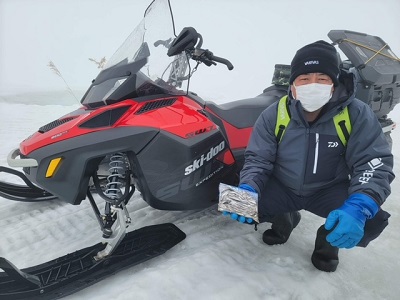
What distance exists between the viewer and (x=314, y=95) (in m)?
1.83

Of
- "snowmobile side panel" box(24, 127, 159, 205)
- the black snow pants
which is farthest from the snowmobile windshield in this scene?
the black snow pants

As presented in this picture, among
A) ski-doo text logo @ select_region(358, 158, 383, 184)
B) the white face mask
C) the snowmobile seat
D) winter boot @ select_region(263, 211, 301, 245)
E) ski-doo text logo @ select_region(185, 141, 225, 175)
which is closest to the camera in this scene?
ski-doo text logo @ select_region(358, 158, 383, 184)

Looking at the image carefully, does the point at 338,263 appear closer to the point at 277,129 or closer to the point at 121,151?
the point at 277,129

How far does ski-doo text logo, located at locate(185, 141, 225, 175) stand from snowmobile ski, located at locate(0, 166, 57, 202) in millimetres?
1421

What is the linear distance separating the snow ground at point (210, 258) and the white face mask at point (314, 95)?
0.98m

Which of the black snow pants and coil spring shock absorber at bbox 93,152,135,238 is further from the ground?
coil spring shock absorber at bbox 93,152,135,238

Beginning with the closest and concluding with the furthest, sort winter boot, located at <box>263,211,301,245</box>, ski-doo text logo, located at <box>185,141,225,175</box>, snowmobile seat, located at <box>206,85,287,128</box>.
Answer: ski-doo text logo, located at <box>185,141,225,175</box>
winter boot, located at <box>263,211,301,245</box>
snowmobile seat, located at <box>206,85,287,128</box>

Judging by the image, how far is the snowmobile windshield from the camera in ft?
6.46

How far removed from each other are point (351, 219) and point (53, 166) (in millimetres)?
1541

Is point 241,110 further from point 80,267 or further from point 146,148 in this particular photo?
point 80,267

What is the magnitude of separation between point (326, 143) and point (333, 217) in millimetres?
505

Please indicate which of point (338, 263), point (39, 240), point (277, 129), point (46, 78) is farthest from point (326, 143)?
point (46, 78)

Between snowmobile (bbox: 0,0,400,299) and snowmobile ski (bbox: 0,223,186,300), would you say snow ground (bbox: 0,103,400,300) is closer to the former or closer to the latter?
snowmobile ski (bbox: 0,223,186,300)

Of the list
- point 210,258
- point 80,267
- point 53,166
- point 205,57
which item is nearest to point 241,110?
point 205,57
